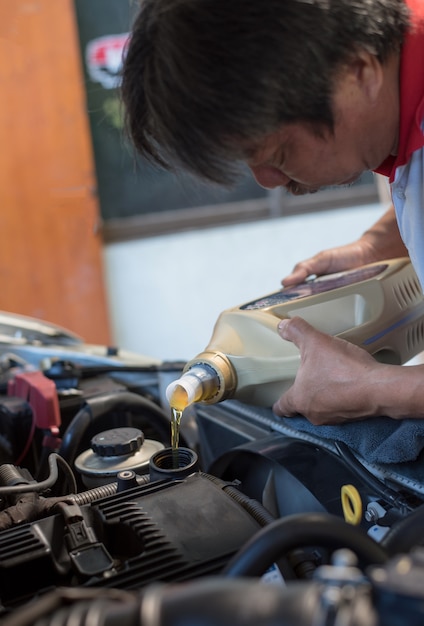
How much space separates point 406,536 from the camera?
1.70ft

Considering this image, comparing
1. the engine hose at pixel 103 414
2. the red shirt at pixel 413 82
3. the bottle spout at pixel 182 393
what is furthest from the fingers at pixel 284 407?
the red shirt at pixel 413 82

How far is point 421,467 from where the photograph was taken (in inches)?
27.7

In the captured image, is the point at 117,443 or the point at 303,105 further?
the point at 117,443

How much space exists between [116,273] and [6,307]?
1.65 feet

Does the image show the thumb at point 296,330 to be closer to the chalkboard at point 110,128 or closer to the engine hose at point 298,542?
the engine hose at point 298,542

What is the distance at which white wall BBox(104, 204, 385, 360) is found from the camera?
9.68 feet

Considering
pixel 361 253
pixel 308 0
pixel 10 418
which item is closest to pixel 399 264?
pixel 361 253

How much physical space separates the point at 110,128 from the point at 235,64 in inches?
92.0

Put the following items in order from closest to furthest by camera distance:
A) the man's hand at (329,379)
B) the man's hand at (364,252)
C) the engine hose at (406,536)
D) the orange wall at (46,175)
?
the engine hose at (406,536), the man's hand at (329,379), the man's hand at (364,252), the orange wall at (46,175)

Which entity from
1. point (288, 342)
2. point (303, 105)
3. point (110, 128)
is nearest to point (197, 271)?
point (110, 128)

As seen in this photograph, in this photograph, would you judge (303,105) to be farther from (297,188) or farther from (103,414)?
(103,414)

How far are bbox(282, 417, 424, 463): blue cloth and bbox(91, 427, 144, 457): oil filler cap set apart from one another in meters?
0.21

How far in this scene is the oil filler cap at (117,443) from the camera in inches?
32.2

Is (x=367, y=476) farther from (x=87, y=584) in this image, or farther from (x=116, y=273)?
(x=116, y=273)
